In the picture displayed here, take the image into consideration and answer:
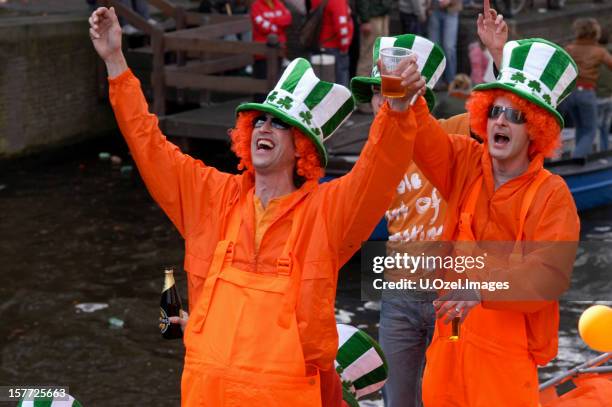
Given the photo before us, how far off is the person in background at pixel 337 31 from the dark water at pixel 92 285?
2.22 metres

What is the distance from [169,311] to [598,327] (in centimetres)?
172

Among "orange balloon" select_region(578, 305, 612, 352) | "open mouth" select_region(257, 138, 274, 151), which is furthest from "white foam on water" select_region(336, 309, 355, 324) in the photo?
"open mouth" select_region(257, 138, 274, 151)

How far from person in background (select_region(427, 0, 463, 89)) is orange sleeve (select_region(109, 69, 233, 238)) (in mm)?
10773

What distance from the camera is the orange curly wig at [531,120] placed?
4.39 meters

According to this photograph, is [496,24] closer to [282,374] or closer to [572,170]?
[282,374]

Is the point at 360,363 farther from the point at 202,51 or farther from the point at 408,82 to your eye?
the point at 202,51

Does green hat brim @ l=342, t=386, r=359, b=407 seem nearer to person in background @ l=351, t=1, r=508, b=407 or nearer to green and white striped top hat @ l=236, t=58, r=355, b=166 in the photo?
person in background @ l=351, t=1, r=508, b=407

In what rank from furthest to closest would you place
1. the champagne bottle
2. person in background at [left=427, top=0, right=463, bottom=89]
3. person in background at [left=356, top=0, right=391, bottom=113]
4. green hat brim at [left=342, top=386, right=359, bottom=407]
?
person in background at [left=427, top=0, right=463, bottom=89] → person in background at [left=356, top=0, right=391, bottom=113] → green hat brim at [left=342, top=386, right=359, bottom=407] → the champagne bottle

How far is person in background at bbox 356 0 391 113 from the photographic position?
13.2m

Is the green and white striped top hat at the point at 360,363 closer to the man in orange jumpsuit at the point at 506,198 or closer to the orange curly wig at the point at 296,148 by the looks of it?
the man in orange jumpsuit at the point at 506,198

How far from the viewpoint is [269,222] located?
167 inches

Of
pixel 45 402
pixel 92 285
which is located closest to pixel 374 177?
pixel 45 402

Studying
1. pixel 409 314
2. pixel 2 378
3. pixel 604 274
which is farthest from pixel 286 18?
pixel 409 314

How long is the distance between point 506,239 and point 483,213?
0.43 ft
